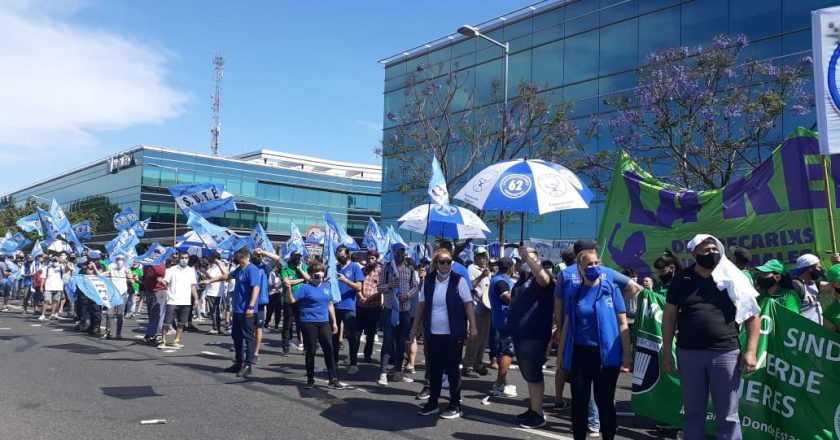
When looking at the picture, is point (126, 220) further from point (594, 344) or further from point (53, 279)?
point (594, 344)

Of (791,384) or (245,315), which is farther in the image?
(245,315)

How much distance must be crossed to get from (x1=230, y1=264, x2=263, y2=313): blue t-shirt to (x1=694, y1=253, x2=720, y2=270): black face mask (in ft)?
21.1

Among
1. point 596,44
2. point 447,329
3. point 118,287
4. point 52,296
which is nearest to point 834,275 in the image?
point 447,329

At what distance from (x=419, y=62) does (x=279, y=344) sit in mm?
28979

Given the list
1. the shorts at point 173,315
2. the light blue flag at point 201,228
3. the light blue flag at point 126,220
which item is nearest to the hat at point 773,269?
the shorts at point 173,315

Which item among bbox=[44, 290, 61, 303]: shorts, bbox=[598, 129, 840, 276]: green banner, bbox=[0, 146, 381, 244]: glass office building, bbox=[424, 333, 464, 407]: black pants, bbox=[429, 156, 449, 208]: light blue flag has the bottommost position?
bbox=[424, 333, 464, 407]: black pants

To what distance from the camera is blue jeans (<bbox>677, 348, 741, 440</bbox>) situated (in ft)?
15.9

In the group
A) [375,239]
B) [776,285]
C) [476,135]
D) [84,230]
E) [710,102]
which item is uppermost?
[476,135]

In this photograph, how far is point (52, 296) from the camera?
18.8 m

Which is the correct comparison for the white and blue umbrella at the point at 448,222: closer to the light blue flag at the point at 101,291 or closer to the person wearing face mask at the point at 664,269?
the person wearing face mask at the point at 664,269

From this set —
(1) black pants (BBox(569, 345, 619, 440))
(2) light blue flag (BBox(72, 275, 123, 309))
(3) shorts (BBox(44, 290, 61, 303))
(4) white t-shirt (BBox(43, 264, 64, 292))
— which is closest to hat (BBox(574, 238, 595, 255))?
(1) black pants (BBox(569, 345, 619, 440))

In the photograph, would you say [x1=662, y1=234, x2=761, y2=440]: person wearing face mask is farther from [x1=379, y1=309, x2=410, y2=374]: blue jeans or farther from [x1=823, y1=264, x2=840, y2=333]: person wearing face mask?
[x1=379, y1=309, x2=410, y2=374]: blue jeans

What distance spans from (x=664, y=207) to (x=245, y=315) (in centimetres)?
578

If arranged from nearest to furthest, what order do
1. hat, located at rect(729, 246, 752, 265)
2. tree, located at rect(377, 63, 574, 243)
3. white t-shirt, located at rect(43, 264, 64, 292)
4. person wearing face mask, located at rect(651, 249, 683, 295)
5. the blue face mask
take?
the blue face mask < hat, located at rect(729, 246, 752, 265) < person wearing face mask, located at rect(651, 249, 683, 295) < white t-shirt, located at rect(43, 264, 64, 292) < tree, located at rect(377, 63, 574, 243)
